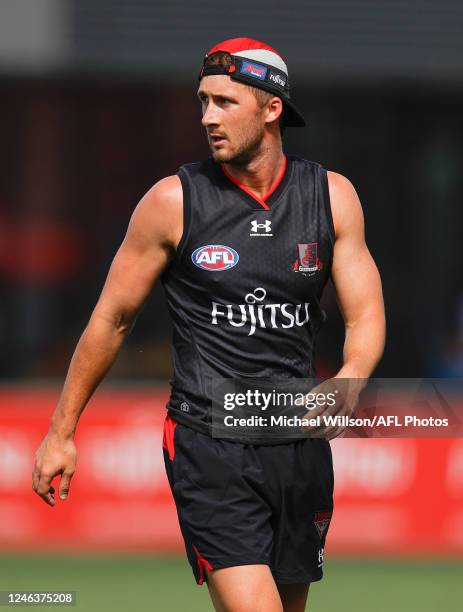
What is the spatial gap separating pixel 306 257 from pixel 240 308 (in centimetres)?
32

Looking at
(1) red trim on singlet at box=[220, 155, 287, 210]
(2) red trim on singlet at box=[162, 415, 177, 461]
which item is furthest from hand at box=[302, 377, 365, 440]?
(1) red trim on singlet at box=[220, 155, 287, 210]

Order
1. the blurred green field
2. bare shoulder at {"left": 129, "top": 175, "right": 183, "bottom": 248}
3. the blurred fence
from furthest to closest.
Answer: the blurred fence
the blurred green field
bare shoulder at {"left": 129, "top": 175, "right": 183, "bottom": 248}

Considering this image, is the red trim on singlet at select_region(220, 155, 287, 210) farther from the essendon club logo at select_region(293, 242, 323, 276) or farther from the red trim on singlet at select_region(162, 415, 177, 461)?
the red trim on singlet at select_region(162, 415, 177, 461)

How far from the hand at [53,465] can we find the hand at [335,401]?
0.92 meters

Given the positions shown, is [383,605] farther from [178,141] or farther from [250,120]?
[178,141]

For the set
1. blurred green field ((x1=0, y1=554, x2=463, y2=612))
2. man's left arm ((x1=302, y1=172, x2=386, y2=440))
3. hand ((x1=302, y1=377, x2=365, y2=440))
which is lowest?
blurred green field ((x1=0, y1=554, x2=463, y2=612))

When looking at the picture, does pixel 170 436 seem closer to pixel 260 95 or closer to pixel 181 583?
pixel 260 95

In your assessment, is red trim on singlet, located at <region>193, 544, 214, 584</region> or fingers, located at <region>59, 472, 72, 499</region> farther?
fingers, located at <region>59, 472, 72, 499</region>

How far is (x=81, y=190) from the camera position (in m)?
17.7

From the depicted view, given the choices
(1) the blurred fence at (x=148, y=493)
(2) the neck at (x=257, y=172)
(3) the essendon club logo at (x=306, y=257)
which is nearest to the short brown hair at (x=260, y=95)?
(2) the neck at (x=257, y=172)

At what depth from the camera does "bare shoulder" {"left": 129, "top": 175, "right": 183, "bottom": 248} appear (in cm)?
502

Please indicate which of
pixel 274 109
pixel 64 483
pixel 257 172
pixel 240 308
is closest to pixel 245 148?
pixel 257 172

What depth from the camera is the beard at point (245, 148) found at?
505 cm

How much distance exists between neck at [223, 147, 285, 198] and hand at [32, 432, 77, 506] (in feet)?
3.99
